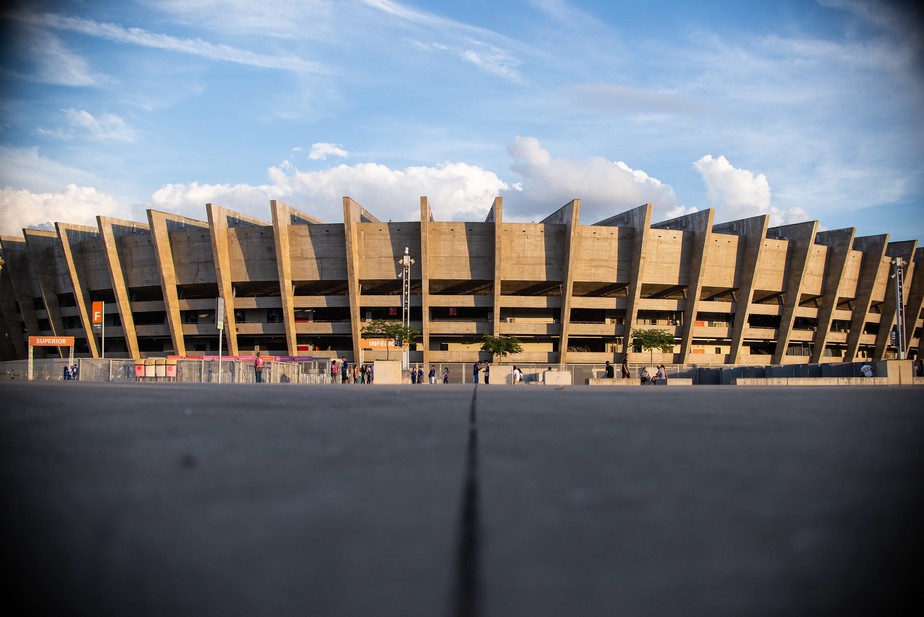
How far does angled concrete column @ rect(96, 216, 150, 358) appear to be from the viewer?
62.1m

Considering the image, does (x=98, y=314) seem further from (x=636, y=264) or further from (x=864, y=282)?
(x=864, y=282)

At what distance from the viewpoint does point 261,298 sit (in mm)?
63000

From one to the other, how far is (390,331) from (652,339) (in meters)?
23.4

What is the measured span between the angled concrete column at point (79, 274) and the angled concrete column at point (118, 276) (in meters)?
3.74

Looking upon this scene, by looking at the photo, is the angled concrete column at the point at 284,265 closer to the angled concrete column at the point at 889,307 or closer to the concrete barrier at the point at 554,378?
the concrete barrier at the point at 554,378

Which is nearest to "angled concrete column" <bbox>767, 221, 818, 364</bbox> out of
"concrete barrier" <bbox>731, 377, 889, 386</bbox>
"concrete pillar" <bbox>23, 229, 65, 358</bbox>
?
"concrete barrier" <bbox>731, 377, 889, 386</bbox>

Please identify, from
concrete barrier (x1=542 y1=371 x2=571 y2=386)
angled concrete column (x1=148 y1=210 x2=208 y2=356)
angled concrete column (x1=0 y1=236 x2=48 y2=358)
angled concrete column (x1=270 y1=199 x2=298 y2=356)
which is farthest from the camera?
angled concrete column (x1=0 y1=236 x2=48 y2=358)

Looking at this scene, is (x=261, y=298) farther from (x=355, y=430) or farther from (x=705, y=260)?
(x=355, y=430)

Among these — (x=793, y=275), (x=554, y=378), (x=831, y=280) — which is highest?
(x=793, y=275)

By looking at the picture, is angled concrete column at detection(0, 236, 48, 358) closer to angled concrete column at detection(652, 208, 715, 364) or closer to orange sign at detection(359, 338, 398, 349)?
orange sign at detection(359, 338, 398, 349)

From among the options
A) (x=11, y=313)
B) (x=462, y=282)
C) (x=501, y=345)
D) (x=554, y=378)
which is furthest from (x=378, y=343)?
(x=11, y=313)

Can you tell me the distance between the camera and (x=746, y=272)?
6369cm

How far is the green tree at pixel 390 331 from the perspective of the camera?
185ft

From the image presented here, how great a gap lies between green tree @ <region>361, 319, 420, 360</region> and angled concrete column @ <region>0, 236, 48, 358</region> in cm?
3924
